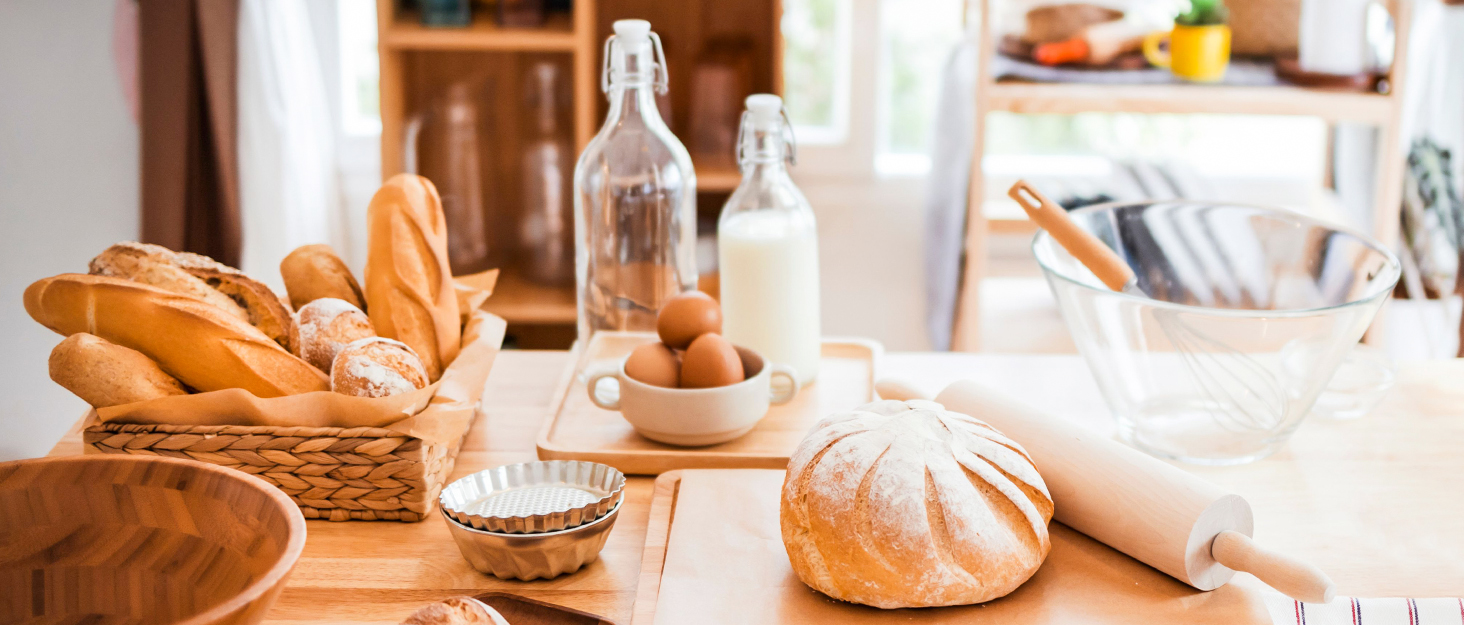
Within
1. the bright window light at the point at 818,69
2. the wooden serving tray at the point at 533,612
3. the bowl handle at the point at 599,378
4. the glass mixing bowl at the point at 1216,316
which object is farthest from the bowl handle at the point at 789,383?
the bright window light at the point at 818,69

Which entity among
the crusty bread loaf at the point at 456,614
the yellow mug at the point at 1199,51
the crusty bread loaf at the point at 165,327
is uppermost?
the yellow mug at the point at 1199,51

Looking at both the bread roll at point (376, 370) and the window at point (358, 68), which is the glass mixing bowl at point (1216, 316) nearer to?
the bread roll at point (376, 370)

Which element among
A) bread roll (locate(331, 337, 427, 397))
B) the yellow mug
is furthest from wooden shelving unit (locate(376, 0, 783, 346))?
bread roll (locate(331, 337, 427, 397))

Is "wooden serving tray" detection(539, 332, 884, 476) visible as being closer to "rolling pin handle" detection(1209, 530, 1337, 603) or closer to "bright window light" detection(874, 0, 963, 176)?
Result: "rolling pin handle" detection(1209, 530, 1337, 603)

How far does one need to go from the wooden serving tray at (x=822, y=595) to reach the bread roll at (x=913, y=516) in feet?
0.04

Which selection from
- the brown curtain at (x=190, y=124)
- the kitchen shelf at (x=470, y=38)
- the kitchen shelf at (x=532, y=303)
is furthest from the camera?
the kitchen shelf at (x=532, y=303)

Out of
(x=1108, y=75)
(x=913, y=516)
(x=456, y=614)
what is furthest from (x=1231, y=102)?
(x=456, y=614)

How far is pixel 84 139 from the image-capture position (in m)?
1.24

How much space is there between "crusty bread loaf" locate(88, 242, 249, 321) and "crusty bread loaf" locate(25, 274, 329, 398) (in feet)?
0.15

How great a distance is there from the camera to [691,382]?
91 cm

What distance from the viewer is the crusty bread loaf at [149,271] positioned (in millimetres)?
851

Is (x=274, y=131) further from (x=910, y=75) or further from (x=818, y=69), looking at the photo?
(x=910, y=75)

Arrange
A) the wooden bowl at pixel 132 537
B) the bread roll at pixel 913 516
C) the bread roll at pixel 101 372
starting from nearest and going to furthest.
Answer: the wooden bowl at pixel 132 537 < the bread roll at pixel 913 516 < the bread roll at pixel 101 372

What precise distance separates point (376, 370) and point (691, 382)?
0.26 meters
